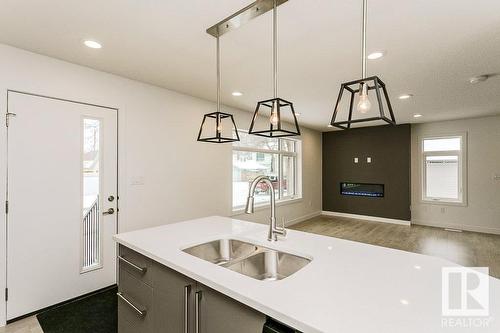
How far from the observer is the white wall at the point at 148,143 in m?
2.48

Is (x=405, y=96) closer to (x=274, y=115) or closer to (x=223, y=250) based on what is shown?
(x=274, y=115)

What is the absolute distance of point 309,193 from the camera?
7098 mm

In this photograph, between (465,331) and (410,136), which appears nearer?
(465,331)

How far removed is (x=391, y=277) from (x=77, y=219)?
2.98 meters

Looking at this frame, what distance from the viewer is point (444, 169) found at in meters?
6.09

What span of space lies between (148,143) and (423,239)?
5.41 m

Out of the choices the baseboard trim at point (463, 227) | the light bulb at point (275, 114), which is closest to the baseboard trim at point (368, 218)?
the baseboard trim at point (463, 227)

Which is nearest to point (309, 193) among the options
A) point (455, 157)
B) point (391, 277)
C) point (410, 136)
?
point (410, 136)

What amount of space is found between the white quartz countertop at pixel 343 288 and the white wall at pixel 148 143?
1.75 m

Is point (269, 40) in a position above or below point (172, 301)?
above

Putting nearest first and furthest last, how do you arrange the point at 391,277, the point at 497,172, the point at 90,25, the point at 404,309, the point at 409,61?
the point at 404,309
the point at 391,277
the point at 90,25
the point at 409,61
the point at 497,172

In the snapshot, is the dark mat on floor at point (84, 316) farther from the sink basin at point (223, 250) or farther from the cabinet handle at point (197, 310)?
the cabinet handle at point (197, 310)

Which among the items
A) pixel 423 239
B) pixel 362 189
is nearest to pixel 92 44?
pixel 423 239

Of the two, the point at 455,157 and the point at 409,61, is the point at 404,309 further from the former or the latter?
the point at 455,157
